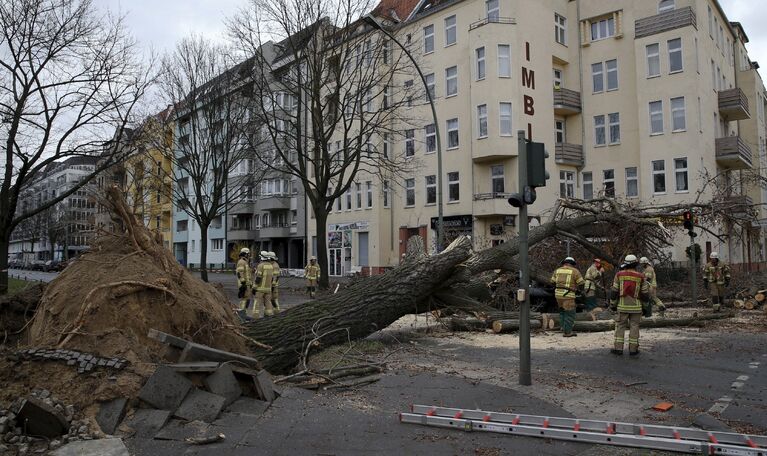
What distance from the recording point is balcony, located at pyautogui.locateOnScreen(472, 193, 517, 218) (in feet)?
98.0

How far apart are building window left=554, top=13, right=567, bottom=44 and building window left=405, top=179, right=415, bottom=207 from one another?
1167cm

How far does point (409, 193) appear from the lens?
116ft

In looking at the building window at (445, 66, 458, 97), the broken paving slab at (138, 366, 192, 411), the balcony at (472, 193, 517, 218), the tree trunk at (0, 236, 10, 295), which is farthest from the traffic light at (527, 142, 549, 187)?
the building window at (445, 66, 458, 97)

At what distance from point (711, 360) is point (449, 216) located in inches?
933

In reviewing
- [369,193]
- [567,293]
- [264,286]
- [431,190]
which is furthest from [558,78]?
[567,293]

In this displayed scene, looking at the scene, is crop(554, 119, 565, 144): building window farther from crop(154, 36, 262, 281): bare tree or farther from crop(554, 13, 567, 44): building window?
crop(154, 36, 262, 281): bare tree

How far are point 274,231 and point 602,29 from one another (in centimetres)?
2867

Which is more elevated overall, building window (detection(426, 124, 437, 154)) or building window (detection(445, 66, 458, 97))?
building window (detection(445, 66, 458, 97))

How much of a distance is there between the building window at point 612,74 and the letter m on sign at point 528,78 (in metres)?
4.44

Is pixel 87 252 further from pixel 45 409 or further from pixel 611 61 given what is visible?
pixel 611 61

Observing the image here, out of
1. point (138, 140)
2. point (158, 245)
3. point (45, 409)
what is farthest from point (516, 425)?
point (138, 140)

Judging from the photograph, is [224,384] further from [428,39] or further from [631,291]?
[428,39]

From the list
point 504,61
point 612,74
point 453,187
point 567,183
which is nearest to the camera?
point 504,61

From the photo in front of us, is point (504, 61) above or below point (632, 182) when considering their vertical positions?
above
